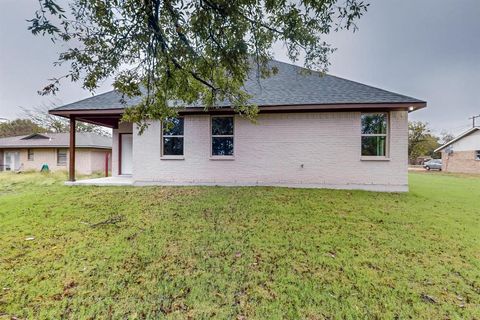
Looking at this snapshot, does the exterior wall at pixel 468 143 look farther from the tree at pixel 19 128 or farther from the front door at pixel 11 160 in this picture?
the tree at pixel 19 128

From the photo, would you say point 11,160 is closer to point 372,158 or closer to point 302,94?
point 302,94

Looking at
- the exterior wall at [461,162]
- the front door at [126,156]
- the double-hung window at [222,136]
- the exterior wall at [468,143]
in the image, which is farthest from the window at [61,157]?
the exterior wall at [468,143]

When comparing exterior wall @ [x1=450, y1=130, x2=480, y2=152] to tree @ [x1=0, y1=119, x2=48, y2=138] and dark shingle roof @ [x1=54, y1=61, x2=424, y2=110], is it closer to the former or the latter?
dark shingle roof @ [x1=54, y1=61, x2=424, y2=110]

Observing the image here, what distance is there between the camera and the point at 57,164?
20.7 metres

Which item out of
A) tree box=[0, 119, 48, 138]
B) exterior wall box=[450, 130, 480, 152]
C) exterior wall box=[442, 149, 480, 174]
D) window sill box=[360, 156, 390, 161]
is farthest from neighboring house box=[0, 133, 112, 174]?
exterior wall box=[450, 130, 480, 152]

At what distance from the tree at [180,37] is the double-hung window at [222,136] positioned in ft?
9.66

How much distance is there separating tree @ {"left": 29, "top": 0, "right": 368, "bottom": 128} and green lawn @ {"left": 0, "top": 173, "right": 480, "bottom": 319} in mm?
3031

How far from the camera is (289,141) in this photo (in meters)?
8.64

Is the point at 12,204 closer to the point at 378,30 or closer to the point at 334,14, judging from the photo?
the point at 334,14

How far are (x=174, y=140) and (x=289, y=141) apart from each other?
4.45 m

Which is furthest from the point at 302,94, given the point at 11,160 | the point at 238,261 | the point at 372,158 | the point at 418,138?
the point at 418,138

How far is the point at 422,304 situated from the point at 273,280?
1779mm

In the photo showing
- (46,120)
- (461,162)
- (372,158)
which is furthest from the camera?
(46,120)

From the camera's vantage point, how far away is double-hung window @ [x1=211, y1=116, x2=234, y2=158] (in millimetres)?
9023
